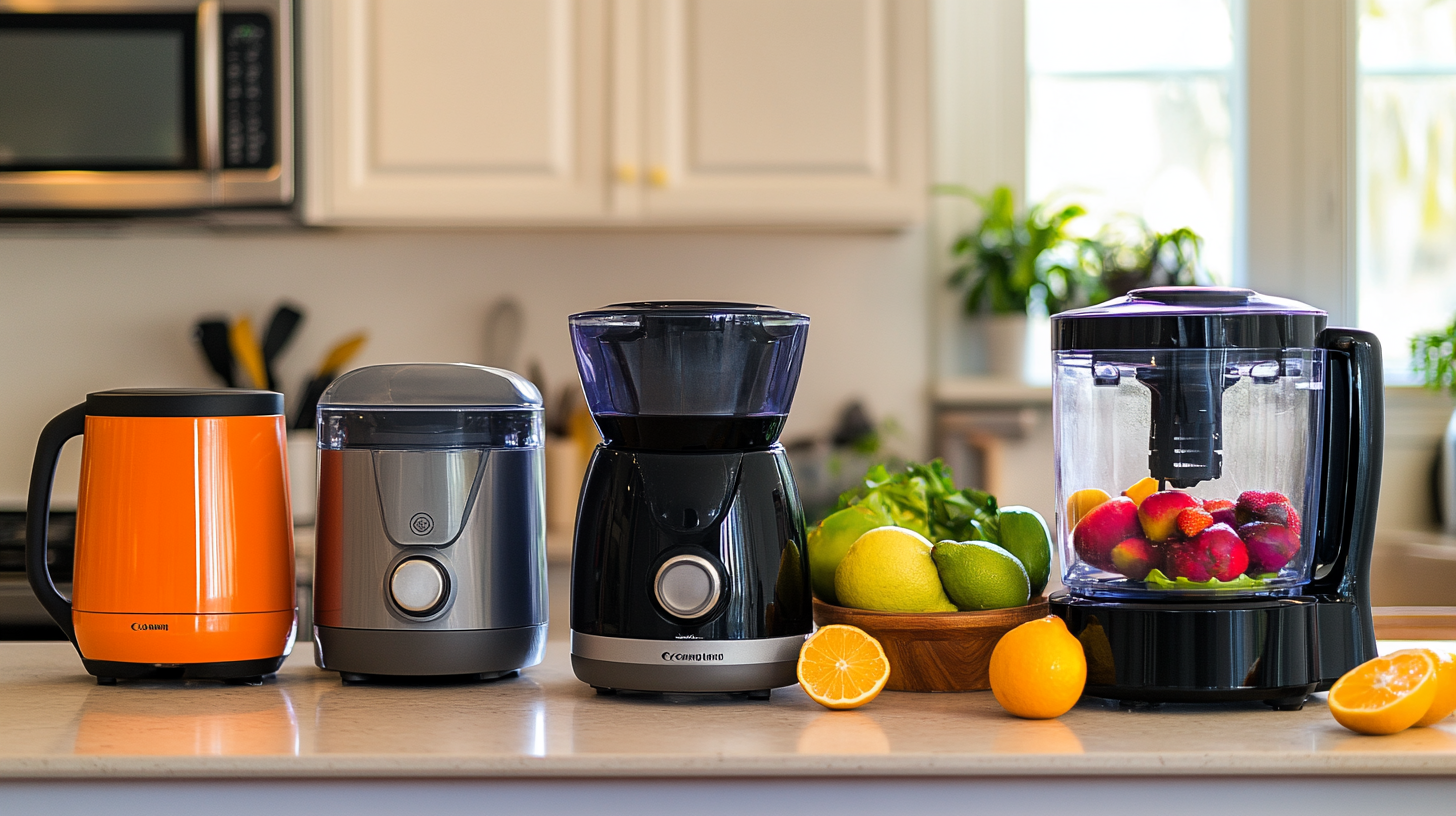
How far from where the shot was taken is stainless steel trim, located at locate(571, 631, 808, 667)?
3.08ft

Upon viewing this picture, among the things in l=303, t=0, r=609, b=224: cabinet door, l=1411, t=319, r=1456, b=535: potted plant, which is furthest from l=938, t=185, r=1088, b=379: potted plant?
l=303, t=0, r=609, b=224: cabinet door

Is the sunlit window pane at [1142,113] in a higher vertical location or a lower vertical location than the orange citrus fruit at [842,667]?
higher

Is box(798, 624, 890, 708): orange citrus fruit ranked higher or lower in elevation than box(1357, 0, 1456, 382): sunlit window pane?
lower

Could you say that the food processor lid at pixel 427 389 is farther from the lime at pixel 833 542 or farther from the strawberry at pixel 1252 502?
the strawberry at pixel 1252 502

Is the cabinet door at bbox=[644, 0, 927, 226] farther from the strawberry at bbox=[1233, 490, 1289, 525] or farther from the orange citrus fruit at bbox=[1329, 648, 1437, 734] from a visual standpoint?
the orange citrus fruit at bbox=[1329, 648, 1437, 734]

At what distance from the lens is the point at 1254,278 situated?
9.12ft

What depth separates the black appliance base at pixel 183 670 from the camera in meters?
0.99

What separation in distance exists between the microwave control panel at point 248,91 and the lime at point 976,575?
5.65ft

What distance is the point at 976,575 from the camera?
0.98m

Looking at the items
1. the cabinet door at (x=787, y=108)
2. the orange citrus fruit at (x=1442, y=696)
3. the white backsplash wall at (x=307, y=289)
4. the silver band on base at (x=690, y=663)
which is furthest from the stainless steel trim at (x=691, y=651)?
the white backsplash wall at (x=307, y=289)

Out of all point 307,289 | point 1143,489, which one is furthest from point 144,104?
point 1143,489

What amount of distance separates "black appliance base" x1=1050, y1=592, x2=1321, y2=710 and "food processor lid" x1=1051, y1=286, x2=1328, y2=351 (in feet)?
0.66

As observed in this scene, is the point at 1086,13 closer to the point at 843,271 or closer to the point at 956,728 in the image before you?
the point at 843,271

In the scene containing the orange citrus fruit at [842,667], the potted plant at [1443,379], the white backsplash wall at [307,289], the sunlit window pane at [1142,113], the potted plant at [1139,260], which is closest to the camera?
the orange citrus fruit at [842,667]
